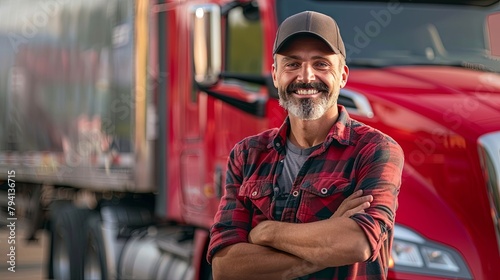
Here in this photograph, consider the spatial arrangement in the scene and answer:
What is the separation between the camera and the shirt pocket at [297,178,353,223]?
113 inches

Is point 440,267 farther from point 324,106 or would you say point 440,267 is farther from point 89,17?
point 89,17

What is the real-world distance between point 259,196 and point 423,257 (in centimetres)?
192

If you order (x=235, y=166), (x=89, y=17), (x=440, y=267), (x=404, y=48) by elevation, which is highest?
(x=89, y=17)

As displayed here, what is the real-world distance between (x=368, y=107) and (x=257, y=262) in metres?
2.28

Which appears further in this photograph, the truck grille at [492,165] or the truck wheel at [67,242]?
the truck wheel at [67,242]

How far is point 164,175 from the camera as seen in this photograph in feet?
25.7

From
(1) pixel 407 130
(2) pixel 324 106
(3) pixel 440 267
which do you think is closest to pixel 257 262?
(2) pixel 324 106

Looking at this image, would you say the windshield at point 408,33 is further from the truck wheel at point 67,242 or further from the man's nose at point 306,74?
the truck wheel at point 67,242

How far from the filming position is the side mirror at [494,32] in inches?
232

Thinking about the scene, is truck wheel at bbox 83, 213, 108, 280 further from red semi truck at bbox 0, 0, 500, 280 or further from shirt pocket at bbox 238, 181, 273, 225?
shirt pocket at bbox 238, 181, 273, 225

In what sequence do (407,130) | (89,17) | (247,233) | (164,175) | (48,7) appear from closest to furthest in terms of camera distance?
(247,233)
(407,130)
(164,175)
(89,17)
(48,7)

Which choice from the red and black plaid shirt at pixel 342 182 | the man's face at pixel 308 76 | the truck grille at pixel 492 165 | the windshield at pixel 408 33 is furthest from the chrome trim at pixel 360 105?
the man's face at pixel 308 76

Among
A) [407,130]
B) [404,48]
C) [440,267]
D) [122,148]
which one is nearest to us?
[440,267]

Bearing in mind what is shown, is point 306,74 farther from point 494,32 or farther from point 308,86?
point 494,32
